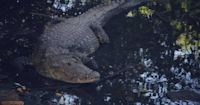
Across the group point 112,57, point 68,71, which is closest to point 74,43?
point 112,57

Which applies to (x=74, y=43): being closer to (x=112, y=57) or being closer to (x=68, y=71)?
(x=112, y=57)

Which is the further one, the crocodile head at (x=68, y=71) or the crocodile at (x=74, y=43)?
the crocodile at (x=74, y=43)

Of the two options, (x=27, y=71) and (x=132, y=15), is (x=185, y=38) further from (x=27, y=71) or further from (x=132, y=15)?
(x=27, y=71)

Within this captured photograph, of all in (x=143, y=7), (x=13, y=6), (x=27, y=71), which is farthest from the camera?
(x=143, y=7)

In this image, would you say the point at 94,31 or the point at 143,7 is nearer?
the point at 94,31

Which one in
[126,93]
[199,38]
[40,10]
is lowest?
[126,93]

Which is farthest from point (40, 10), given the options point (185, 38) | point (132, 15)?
point (185, 38)
